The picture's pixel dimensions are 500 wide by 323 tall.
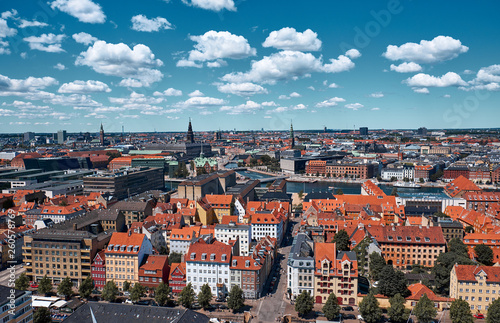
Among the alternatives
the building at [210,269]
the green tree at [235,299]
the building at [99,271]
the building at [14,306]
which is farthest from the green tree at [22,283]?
the green tree at [235,299]

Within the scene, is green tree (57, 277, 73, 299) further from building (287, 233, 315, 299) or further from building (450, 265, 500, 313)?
building (450, 265, 500, 313)

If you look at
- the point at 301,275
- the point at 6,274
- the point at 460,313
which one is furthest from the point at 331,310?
the point at 6,274

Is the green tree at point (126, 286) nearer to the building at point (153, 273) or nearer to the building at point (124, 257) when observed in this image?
the building at point (124, 257)

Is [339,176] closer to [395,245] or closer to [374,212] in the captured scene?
[374,212]

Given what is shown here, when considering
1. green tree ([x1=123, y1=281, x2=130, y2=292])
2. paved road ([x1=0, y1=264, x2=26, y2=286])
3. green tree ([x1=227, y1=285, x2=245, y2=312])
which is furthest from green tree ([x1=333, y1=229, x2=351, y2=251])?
paved road ([x1=0, y1=264, x2=26, y2=286])

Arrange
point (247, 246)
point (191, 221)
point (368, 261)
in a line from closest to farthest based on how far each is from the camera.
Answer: point (368, 261) < point (247, 246) < point (191, 221)

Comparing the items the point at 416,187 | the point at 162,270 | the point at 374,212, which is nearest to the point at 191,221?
the point at 162,270

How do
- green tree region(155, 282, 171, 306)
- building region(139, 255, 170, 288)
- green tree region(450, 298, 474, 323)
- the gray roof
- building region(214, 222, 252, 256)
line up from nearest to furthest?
the gray roof < green tree region(450, 298, 474, 323) < green tree region(155, 282, 171, 306) < building region(139, 255, 170, 288) < building region(214, 222, 252, 256)
